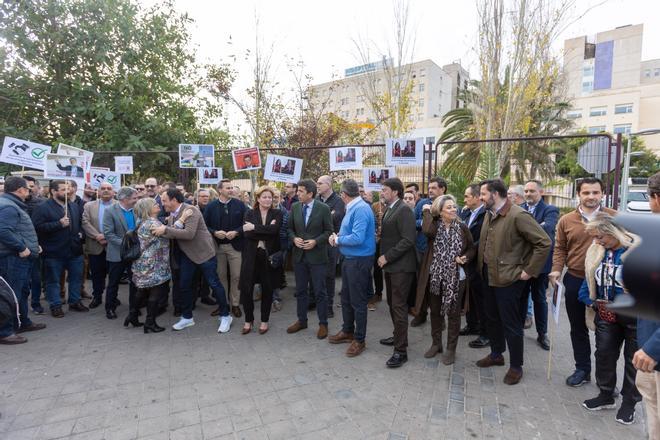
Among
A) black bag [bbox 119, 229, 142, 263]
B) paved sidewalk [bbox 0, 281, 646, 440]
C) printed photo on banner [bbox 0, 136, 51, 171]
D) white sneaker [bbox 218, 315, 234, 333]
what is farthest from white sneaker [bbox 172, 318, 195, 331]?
printed photo on banner [bbox 0, 136, 51, 171]

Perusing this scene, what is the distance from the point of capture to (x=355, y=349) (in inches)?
179

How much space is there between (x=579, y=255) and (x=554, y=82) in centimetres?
1158

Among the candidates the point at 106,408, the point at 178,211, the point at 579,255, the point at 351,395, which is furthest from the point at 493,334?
the point at 178,211

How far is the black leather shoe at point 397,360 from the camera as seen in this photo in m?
4.23

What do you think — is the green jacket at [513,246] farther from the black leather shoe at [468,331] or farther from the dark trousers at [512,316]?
the black leather shoe at [468,331]

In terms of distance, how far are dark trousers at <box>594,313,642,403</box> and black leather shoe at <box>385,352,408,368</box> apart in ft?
6.09

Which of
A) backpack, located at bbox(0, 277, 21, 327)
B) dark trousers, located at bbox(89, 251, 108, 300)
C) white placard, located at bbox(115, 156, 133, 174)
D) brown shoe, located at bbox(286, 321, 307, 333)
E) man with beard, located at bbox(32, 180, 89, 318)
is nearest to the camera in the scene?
backpack, located at bbox(0, 277, 21, 327)

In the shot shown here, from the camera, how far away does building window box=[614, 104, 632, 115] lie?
52.8 m

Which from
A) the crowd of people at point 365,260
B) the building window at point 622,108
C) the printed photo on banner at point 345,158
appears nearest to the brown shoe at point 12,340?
the crowd of people at point 365,260

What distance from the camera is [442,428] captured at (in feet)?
10.3

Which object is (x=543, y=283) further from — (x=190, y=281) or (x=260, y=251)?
(x=190, y=281)

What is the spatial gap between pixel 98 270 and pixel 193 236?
8.63ft

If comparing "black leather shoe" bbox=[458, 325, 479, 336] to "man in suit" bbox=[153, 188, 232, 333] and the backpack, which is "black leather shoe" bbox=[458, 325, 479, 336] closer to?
"man in suit" bbox=[153, 188, 232, 333]

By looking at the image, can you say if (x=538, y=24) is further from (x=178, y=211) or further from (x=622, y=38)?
(x=622, y=38)
